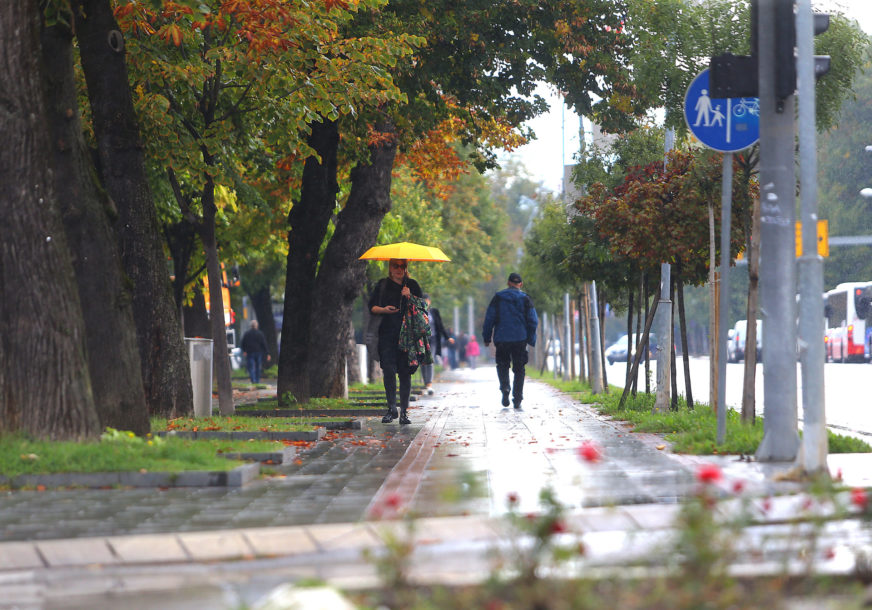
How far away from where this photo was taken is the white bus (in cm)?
5331

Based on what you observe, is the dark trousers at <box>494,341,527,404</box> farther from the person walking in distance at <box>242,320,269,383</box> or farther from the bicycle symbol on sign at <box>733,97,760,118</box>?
the person walking in distance at <box>242,320,269,383</box>

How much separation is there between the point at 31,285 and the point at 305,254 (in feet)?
30.7

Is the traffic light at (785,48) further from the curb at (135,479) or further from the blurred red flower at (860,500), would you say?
the curb at (135,479)

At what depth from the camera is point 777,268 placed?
383 inches

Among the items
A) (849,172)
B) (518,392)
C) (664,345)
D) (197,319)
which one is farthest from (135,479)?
(849,172)

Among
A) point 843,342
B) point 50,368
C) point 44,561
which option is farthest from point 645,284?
point 843,342

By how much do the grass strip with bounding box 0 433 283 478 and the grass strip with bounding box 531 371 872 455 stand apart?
3.93 meters

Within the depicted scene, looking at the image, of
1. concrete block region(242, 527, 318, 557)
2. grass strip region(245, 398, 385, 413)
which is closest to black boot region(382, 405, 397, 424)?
grass strip region(245, 398, 385, 413)

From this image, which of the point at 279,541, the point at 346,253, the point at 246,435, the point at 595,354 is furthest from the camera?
the point at 595,354

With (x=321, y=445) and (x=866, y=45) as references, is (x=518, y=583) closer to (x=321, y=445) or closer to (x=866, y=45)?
(x=321, y=445)

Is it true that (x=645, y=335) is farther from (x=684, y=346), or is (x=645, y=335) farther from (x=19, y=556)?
(x=19, y=556)

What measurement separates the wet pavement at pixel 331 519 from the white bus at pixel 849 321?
4464 cm

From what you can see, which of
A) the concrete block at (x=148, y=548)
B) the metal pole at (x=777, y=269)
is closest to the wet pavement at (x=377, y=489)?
the concrete block at (x=148, y=548)

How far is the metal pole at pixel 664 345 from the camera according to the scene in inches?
634
